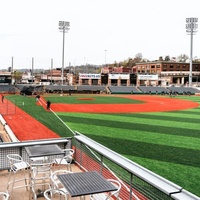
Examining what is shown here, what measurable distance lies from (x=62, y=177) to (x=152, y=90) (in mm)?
77703

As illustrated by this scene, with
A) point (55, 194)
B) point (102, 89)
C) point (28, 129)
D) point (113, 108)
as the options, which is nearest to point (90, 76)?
point (102, 89)

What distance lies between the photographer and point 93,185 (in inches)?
209

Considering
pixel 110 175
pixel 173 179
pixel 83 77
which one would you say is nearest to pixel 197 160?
pixel 173 179

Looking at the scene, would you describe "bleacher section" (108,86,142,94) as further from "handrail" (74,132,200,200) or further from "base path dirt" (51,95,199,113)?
"handrail" (74,132,200,200)

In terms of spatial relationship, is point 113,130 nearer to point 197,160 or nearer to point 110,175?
point 197,160

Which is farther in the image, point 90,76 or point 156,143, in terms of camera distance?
point 90,76

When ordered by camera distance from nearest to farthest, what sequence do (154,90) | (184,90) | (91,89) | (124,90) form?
(91,89), (124,90), (184,90), (154,90)

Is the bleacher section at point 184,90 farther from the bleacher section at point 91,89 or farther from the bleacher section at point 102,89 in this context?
the bleacher section at point 91,89

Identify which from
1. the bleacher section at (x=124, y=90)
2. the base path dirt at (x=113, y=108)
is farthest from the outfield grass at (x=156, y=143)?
the bleacher section at (x=124, y=90)

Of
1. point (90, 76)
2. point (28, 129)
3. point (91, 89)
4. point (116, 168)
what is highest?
point (90, 76)

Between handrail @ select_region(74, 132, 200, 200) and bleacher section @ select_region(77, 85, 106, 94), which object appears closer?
handrail @ select_region(74, 132, 200, 200)

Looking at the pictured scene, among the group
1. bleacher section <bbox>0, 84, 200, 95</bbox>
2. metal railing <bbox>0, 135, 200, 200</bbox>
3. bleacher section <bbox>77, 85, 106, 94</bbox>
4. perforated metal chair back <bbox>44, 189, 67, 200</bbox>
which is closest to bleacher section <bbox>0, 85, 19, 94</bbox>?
bleacher section <bbox>0, 84, 200, 95</bbox>

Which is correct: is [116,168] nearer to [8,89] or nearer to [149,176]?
[149,176]

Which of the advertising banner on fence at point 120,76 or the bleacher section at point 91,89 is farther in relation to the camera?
the advertising banner on fence at point 120,76
